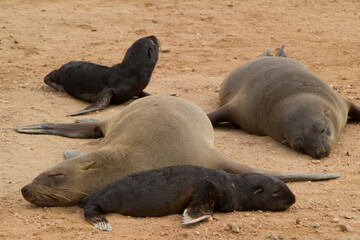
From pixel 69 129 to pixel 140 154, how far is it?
205 centimetres

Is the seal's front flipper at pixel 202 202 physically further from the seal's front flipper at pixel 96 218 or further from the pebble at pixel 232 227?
the seal's front flipper at pixel 96 218

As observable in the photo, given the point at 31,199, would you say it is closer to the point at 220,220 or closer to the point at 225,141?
the point at 220,220

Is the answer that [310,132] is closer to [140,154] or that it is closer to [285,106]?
[285,106]

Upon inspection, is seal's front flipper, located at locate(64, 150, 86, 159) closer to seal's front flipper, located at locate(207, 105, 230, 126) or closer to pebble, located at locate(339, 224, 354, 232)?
seal's front flipper, located at locate(207, 105, 230, 126)

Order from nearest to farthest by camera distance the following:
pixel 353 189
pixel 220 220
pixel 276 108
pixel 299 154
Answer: pixel 220 220 < pixel 353 189 < pixel 299 154 < pixel 276 108

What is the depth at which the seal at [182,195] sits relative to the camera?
15.7 feet

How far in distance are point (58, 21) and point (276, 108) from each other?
21.9 feet

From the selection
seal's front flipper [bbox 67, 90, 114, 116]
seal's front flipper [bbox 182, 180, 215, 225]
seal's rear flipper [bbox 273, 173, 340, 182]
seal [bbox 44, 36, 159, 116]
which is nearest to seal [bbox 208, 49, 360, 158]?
seal's rear flipper [bbox 273, 173, 340, 182]

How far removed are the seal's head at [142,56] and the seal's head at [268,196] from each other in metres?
3.98

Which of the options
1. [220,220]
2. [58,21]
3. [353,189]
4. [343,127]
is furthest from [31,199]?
[58,21]

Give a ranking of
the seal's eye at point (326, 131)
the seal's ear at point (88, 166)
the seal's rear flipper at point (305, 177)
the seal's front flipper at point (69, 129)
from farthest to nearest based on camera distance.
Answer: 1. the seal's front flipper at point (69, 129)
2. the seal's eye at point (326, 131)
3. the seal's rear flipper at point (305, 177)
4. the seal's ear at point (88, 166)

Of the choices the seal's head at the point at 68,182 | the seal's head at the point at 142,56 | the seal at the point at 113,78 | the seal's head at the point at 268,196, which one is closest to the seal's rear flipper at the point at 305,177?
the seal's head at the point at 268,196

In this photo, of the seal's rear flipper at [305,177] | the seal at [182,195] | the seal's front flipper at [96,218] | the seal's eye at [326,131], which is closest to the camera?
the seal's front flipper at [96,218]

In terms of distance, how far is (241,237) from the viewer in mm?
4379
